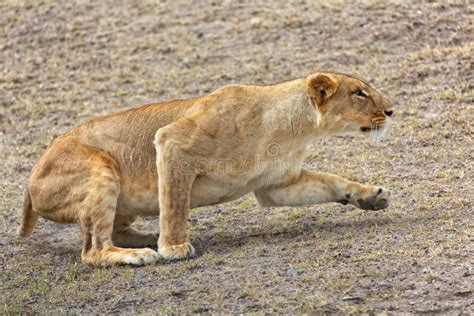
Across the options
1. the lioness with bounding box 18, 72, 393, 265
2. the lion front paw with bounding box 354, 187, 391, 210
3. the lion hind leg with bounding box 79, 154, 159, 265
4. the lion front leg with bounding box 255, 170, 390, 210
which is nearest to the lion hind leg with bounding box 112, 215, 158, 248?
the lioness with bounding box 18, 72, 393, 265

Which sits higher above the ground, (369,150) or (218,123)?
(218,123)

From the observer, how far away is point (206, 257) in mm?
7195

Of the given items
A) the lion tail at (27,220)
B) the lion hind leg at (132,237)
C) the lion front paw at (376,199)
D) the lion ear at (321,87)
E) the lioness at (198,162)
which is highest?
the lion ear at (321,87)

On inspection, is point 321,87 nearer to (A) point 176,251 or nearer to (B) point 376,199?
(B) point 376,199

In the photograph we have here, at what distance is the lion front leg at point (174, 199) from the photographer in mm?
7289

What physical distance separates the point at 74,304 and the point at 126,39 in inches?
307

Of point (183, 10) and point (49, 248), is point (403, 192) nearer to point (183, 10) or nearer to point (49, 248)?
point (49, 248)

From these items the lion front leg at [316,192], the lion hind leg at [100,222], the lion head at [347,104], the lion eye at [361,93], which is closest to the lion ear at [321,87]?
the lion head at [347,104]

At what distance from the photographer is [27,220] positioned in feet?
26.8

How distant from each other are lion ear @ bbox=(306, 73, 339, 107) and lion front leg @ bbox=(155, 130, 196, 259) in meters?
1.00

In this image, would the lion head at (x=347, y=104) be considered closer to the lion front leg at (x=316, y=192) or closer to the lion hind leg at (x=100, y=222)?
the lion front leg at (x=316, y=192)

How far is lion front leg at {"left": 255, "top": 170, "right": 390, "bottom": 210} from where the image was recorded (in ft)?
25.3

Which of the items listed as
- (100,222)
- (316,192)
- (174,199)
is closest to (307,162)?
(316,192)

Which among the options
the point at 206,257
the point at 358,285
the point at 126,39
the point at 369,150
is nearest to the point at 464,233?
the point at 358,285
